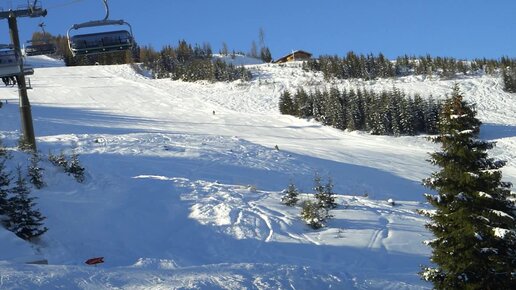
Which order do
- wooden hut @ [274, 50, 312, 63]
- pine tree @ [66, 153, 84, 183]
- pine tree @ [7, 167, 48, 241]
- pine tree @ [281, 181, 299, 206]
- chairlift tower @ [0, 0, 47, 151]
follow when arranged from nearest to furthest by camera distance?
pine tree @ [7, 167, 48, 241] → chairlift tower @ [0, 0, 47, 151] → pine tree @ [281, 181, 299, 206] → pine tree @ [66, 153, 84, 183] → wooden hut @ [274, 50, 312, 63]

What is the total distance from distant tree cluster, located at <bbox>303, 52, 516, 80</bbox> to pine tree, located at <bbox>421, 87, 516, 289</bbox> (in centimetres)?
6935

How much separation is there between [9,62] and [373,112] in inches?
1632

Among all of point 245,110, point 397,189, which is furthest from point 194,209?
point 245,110

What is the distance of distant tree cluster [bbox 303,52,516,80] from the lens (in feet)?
256

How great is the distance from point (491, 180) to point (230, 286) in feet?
16.0

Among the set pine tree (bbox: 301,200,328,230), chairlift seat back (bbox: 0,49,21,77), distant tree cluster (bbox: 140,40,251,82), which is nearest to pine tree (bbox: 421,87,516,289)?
pine tree (bbox: 301,200,328,230)

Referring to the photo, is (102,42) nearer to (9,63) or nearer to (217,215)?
(9,63)

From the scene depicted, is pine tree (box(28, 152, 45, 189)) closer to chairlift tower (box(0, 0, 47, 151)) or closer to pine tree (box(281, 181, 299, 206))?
chairlift tower (box(0, 0, 47, 151))

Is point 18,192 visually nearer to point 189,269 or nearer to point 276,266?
point 189,269

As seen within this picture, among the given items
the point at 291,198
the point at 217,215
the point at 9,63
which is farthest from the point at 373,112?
the point at 9,63

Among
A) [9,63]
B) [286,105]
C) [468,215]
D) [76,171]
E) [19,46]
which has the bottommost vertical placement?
[468,215]

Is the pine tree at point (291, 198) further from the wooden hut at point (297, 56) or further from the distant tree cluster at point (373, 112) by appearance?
the wooden hut at point (297, 56)

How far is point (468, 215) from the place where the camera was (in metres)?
9.38

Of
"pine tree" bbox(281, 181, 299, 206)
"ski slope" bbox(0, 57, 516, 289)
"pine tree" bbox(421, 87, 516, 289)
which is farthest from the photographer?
"pine tree" bbox(281, 181, 299, 206)
